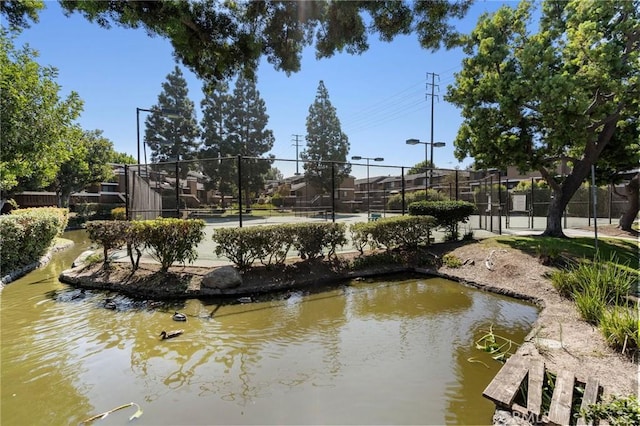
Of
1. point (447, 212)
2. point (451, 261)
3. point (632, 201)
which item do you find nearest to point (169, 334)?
point (451, 261)

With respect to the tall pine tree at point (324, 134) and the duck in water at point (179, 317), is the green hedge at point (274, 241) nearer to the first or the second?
the duck in water at point (179, 317)

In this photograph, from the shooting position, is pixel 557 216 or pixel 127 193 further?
pixel 557 216

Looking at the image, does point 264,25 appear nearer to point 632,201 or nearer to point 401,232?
point 401,232

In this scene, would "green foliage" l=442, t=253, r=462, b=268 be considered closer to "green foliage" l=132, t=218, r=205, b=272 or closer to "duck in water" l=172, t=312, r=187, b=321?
"green foliage" l=132, t=218, r=205, b=272

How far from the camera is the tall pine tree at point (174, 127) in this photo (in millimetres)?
31672

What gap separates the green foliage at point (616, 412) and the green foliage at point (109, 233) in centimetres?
790

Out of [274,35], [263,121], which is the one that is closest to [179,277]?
[274,35]

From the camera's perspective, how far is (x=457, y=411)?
9.39ft

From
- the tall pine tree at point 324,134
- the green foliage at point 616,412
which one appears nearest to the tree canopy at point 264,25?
the green foliage at point 616,412

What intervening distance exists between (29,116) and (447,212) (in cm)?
1074

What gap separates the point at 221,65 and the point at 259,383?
17.6 ft

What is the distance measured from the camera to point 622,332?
11.0 feet

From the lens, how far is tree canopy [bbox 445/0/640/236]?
7523 millimetres

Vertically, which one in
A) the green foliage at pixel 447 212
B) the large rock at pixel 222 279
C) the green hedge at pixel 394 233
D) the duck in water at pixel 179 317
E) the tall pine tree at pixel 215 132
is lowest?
the duck in water at pixel 179 317
